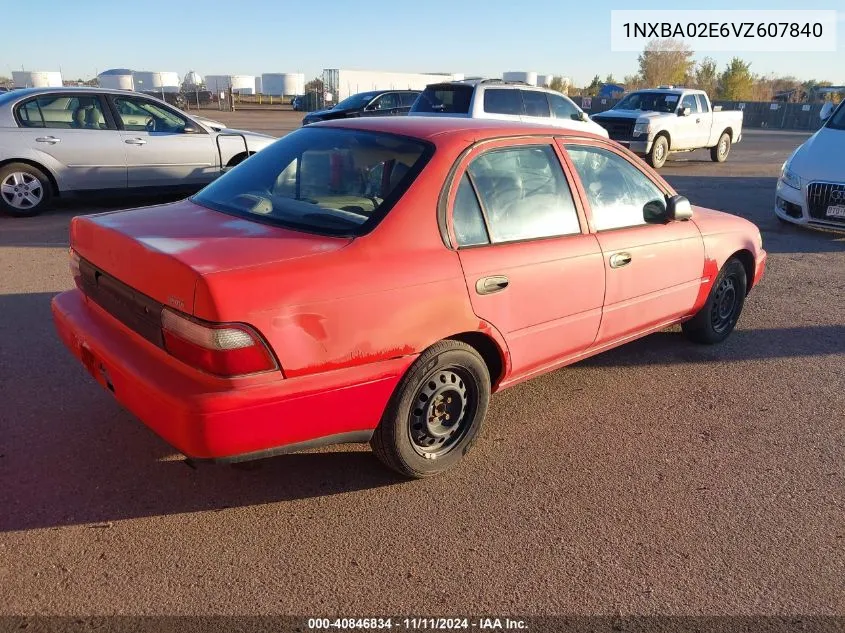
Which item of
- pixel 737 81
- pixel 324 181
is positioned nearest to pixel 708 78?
pixel 737 81


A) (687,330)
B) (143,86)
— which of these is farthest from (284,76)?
(687,330)

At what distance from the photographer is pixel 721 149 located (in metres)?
18.6

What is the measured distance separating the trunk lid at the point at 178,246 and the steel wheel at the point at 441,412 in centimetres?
78

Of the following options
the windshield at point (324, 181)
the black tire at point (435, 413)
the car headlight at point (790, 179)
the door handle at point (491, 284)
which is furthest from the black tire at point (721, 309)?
the car headlight at point (790, 179)

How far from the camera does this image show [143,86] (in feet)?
194

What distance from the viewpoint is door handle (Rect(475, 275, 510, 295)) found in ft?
10.0

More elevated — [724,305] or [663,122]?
[663,122]

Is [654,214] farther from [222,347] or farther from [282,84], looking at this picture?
[282,84]

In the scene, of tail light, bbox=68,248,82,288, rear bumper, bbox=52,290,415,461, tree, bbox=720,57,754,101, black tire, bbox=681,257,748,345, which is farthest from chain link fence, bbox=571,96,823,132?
rear bumper, bbox=52,290,415,461

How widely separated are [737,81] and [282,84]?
40.6 meters

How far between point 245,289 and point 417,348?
2.58 feet

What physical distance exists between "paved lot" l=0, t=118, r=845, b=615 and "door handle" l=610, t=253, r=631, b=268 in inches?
33.3

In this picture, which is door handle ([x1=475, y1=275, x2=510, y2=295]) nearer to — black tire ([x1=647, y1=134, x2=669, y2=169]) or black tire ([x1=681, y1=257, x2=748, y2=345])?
black tire ([x1=681, y1=257, x2=748, y2=345])

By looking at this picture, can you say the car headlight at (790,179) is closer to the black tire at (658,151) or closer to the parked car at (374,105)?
the black tire at (658,151)
